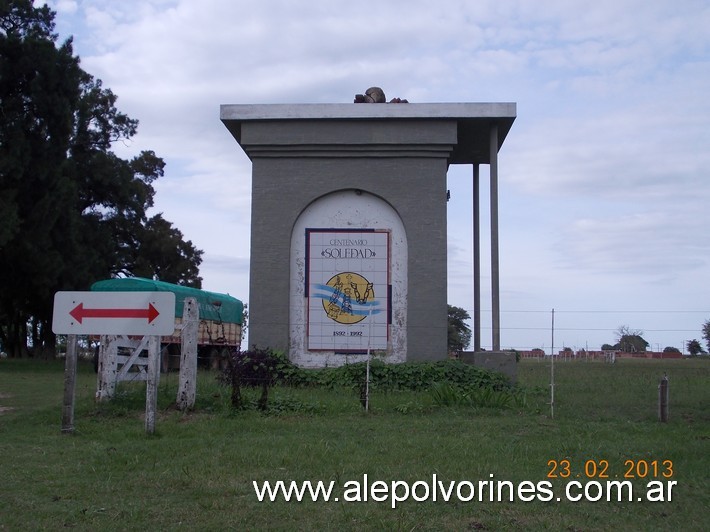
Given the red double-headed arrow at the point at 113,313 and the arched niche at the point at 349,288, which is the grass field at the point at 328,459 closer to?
the red double-headed arrow at the point at 113,313

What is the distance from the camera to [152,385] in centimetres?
1023

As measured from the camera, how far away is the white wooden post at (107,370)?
12523 millimetres

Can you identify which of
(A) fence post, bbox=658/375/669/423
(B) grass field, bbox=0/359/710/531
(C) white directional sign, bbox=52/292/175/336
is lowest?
(B) grass field, bbox=0/359/710/531

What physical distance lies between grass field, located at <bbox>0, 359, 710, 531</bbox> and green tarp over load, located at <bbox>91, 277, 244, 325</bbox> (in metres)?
7.19

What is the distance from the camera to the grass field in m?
6.43

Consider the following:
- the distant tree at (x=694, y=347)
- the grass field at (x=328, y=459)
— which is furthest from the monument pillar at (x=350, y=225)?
the distant tree at (x=694, y=347)

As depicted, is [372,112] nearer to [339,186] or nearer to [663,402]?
[339,186]

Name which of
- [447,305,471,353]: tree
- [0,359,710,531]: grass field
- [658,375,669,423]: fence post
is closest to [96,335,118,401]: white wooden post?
[0,359,710,531]: grass field

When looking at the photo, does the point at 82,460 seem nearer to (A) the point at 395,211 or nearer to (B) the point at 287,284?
(B) the point at 287,284

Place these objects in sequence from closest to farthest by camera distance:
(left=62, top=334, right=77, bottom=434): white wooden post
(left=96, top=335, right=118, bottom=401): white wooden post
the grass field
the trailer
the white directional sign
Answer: the grass field → the white directional sign → (left=62, top=334, right=77, bottom=434): white wooden post → (left=96, top=335, right=118, bottom=401): white wooden post → the trailer

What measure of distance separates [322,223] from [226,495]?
10.9 metres

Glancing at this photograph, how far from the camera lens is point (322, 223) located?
17.6 m

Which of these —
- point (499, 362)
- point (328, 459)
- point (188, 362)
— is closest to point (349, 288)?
point (499, 362)

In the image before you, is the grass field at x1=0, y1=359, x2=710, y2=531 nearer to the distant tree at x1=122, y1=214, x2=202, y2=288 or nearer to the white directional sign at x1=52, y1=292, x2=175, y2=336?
the white directional sign at x1=52, y1=292, x2=175, y2=336
